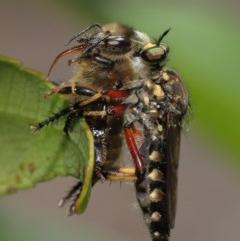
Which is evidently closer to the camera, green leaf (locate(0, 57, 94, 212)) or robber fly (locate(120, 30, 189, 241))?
green leaf (locate(0, 57, 94, 212))

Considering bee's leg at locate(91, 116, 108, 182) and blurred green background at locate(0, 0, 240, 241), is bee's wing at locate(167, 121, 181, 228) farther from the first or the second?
bee's leg at locate(91, 116, 108, 182)

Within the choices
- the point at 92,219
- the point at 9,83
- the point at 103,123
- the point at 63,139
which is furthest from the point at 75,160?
the point at 92,219

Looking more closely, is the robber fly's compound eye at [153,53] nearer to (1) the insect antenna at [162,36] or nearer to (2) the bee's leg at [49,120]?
(1) the insect antenna at [162,36]

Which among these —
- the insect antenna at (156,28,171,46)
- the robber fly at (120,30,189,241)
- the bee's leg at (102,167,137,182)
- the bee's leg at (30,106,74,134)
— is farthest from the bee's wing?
the bee's leg at (30,106,74,134)

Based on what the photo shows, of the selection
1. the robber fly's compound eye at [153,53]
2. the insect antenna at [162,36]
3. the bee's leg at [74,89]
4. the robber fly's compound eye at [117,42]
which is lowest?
the bee's leg at [74,89]

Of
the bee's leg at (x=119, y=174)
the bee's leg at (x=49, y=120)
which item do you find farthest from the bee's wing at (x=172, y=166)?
the bee's leg at (x=49, y=120)

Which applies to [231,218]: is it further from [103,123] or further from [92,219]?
[103,123]

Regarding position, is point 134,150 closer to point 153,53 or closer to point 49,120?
point 153,53
